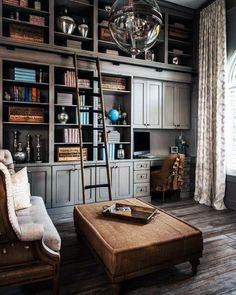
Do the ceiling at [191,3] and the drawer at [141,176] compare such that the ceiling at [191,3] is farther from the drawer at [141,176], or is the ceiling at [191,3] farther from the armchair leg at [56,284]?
the armchair leg at [56,284]

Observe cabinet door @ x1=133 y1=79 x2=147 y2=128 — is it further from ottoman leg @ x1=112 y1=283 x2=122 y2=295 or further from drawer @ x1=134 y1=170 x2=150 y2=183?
ottoman leg @ x1=112 y1=283 x2=122 y2=295

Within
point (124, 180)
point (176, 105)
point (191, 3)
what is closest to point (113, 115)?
point (124, 180)

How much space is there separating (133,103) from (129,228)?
2.78m

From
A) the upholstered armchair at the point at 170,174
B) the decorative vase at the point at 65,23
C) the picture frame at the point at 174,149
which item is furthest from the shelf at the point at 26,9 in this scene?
the picture frame at the point at 174,149

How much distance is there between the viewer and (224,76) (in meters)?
4.18

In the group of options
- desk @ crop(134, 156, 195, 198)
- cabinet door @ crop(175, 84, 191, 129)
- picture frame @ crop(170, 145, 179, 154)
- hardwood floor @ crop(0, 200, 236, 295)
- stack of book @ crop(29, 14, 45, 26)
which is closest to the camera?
hardwood floor @ crop(0, 200, 236, 295)

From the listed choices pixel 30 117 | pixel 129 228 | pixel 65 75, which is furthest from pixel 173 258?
pixel 65 75

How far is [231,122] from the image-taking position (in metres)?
4.30

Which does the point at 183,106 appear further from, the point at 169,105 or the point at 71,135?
the point at 71,135

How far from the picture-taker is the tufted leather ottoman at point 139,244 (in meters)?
1.83

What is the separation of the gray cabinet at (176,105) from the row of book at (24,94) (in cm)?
244

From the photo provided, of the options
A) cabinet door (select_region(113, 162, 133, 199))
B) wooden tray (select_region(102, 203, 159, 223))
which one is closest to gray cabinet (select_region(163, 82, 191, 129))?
cabinet door (select_region(113, 162, 133, 199))

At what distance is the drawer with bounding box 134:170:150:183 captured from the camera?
4422 mm

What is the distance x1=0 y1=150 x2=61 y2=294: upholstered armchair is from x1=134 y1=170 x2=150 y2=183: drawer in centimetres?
266
